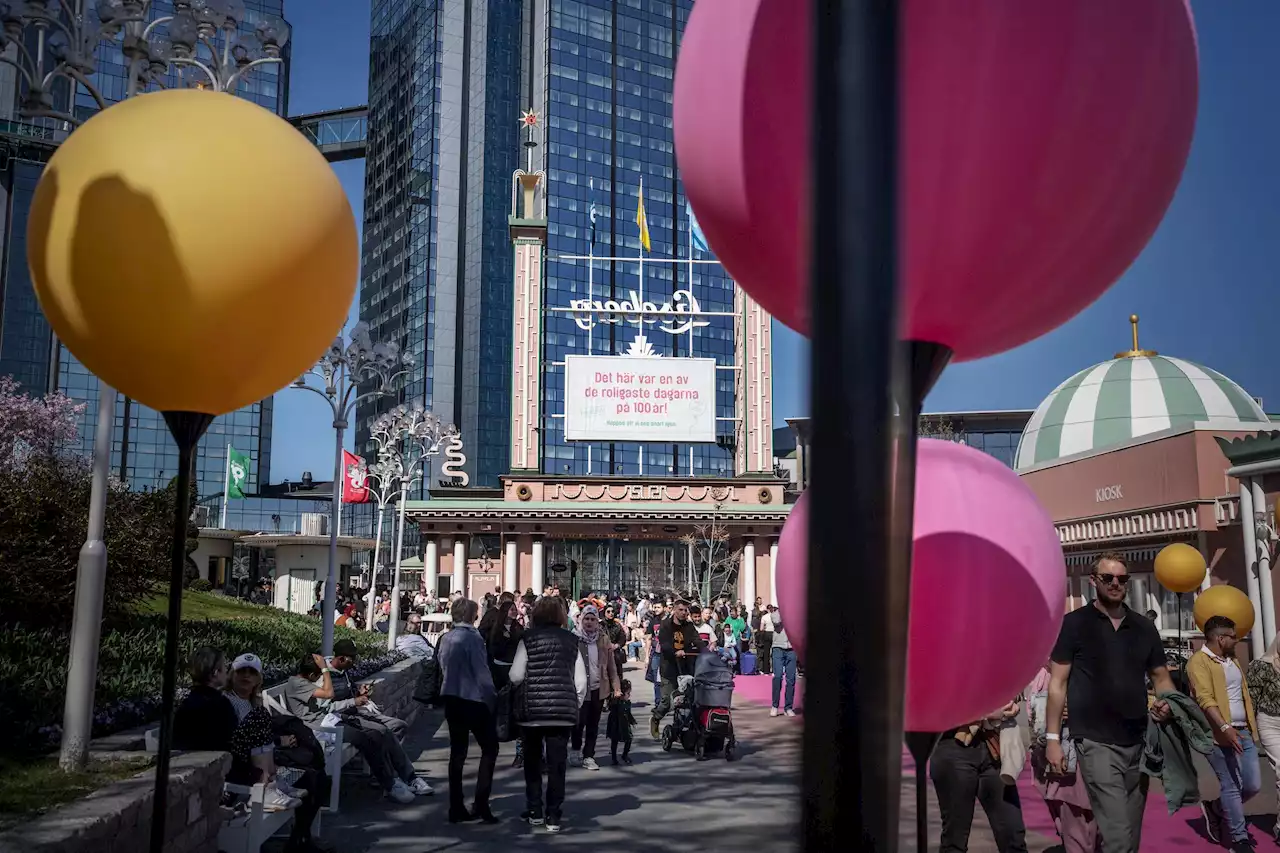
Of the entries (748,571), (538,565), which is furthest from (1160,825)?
(538,565)

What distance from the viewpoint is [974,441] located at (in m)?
89.1

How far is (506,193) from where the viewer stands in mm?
111938

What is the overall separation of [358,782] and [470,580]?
29.3 m

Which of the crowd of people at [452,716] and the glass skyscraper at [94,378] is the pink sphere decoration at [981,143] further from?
Result: the glass skyscraper at [94,378]

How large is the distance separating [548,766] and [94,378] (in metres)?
82.0

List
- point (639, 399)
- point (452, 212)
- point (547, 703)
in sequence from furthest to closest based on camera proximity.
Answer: point (452, 212) < point (639, 399) < point (547, 703)

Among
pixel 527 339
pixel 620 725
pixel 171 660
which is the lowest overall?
pixel 620 725

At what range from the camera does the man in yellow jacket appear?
739 centimetres

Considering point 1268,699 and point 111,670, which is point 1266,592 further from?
point 111,670

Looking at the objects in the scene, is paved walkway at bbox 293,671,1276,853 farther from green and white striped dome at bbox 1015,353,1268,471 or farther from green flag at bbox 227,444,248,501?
green flag at bbox 227,444,248,501

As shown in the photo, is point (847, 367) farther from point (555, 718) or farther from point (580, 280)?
point (580, 280)

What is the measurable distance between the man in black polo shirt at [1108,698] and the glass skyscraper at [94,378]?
6295cm

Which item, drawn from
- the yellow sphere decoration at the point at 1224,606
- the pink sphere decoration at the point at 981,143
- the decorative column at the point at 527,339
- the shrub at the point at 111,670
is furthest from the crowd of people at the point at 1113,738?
the decorative column at the point at 527,339

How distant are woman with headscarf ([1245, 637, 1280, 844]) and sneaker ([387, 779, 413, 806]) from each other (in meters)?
6.64
